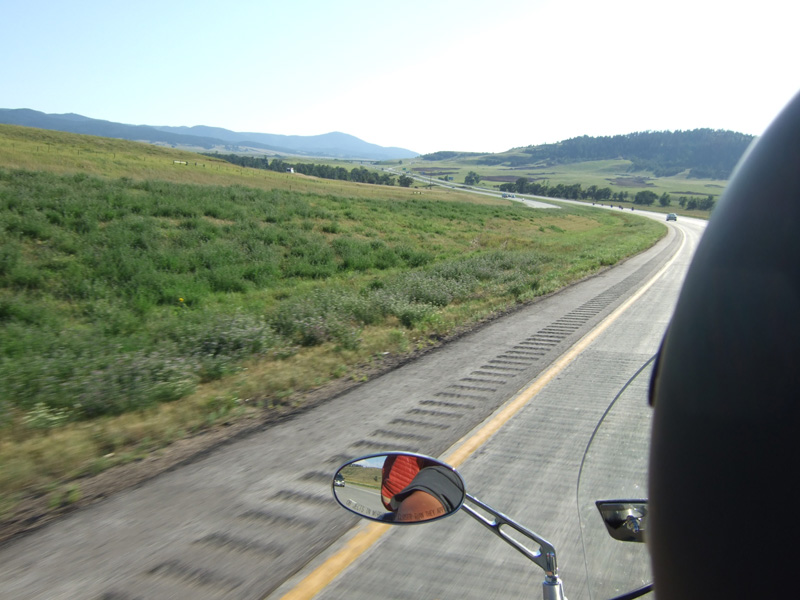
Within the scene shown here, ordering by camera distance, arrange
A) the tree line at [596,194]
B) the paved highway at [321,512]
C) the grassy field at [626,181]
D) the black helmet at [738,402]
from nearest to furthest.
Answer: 1. the black helmet at [738,402]
2. the paved highway at [321,512]
3. the tree line at [596,194]
4. the grassy field at [626,181]

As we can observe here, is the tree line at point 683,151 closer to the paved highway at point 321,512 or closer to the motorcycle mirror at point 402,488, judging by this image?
A: the paved highway at point 321,512

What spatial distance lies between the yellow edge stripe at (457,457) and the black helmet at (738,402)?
2.61 m

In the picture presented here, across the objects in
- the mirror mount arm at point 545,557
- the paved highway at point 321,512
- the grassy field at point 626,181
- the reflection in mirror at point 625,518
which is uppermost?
the grassy field at point 626,181

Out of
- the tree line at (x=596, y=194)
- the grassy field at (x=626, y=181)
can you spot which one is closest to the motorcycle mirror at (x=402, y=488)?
the grassy field at (x=626, y=181)

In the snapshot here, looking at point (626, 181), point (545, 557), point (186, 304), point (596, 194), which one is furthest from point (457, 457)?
point (626, 181)

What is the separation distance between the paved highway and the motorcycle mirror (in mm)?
1467

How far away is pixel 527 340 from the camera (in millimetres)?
9820

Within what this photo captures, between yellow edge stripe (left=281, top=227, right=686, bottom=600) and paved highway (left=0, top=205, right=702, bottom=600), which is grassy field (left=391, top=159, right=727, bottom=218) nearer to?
yellow edge stripe (left=281, top=227, right=686, bottom=600)

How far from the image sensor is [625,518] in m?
1.70

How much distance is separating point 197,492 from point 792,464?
14.3 ft

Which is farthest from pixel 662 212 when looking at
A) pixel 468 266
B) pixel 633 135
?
Result: pixel 633 135

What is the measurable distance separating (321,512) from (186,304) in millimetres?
9867

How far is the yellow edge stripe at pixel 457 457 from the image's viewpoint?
3.28 m

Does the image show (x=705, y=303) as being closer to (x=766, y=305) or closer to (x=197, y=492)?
(x=766, y=305)
